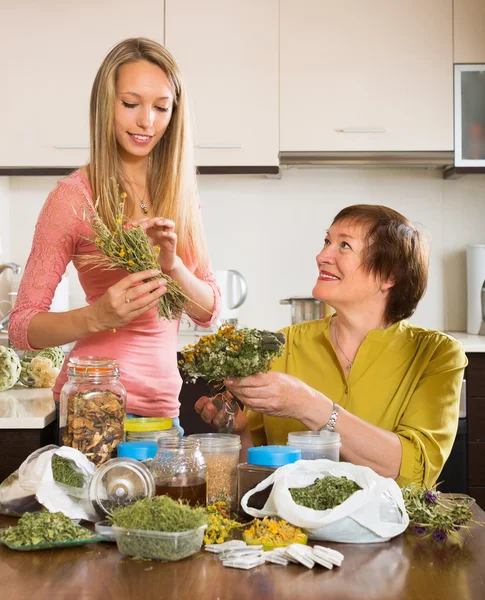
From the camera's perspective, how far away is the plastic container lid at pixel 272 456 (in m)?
1.34

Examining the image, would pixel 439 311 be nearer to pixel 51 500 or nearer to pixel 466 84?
pixel 466 84

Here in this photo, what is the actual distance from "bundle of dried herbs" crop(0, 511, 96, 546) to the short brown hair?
3.23ft

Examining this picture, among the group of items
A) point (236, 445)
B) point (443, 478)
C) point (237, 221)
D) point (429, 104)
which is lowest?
point (443, 478)

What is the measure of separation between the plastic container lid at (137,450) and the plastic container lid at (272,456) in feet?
0.52

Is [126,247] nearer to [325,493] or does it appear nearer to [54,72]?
[325,493]

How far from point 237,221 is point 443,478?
1.49m

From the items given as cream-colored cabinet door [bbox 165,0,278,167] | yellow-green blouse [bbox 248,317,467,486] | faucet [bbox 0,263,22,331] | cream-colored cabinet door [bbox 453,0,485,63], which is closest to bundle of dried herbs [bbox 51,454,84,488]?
yellow-green blouse [bbox 248,317,467,486]

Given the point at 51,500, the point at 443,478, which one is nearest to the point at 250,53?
the point at 443,478

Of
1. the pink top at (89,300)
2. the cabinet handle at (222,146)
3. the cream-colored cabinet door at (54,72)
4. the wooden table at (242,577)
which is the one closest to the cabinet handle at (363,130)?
the cabinet handle at (222,146)

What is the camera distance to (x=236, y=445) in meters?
1.40

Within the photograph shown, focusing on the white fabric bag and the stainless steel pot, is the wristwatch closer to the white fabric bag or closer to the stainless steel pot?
the white fabric bag

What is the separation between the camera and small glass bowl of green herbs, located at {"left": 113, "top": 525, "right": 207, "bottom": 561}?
1121 mm

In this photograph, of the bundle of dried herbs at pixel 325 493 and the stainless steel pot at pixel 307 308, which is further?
→ the stainless steel pot at pixel 307 308

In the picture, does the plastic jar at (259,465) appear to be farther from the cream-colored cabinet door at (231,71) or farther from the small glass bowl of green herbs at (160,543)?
the cream-colored cabinet door at (231,71)
